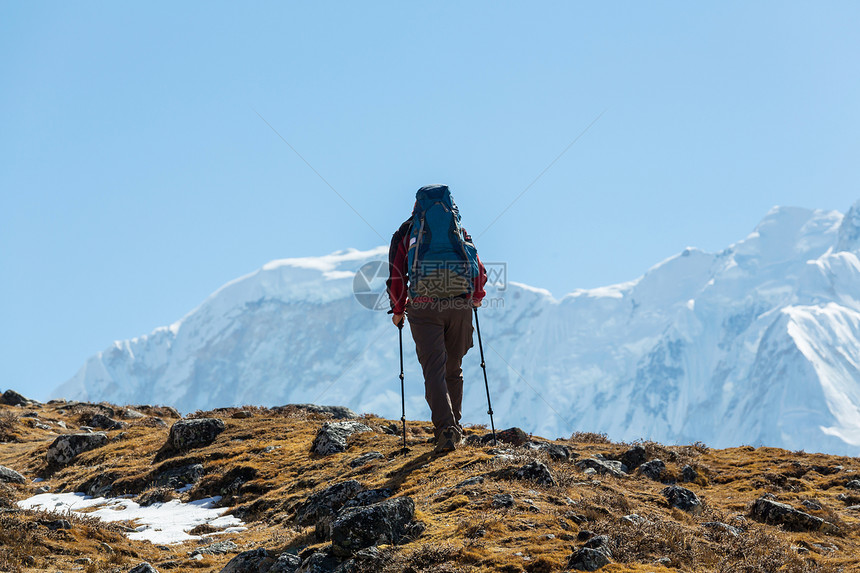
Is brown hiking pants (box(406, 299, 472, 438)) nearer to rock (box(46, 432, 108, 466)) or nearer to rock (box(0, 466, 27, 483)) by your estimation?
rock (box(0, 466, 27, 483))

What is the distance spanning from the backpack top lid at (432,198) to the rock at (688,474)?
5.76m

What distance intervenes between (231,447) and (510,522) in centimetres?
929

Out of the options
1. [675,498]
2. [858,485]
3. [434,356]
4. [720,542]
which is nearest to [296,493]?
[434,356]

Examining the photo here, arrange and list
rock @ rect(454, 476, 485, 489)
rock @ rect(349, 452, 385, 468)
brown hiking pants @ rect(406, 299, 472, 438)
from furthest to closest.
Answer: rock @ rect(349, 452, 385, 468), brown hiking pants @ rect(406, 299, 472, 438), rock @ rect(454, 476, 485, 489)

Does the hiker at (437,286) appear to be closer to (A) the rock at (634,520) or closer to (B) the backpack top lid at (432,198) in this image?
(B) the backpack top lid at (432,198)

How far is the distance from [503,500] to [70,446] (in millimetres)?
13183

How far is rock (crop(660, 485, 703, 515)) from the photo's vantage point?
1095 centimetres

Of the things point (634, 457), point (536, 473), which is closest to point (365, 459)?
point (536, 473)

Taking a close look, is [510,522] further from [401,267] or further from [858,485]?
[858,485]

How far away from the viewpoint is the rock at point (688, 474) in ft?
46.2

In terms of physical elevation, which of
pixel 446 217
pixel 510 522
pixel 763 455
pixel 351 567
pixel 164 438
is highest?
pixel 446 217

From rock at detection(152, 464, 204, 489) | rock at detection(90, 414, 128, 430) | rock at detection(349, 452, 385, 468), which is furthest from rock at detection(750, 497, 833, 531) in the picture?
rock at detection(90, 414, 128, 430)

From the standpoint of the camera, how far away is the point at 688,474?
14.2 meters

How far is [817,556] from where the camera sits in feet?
30.4
